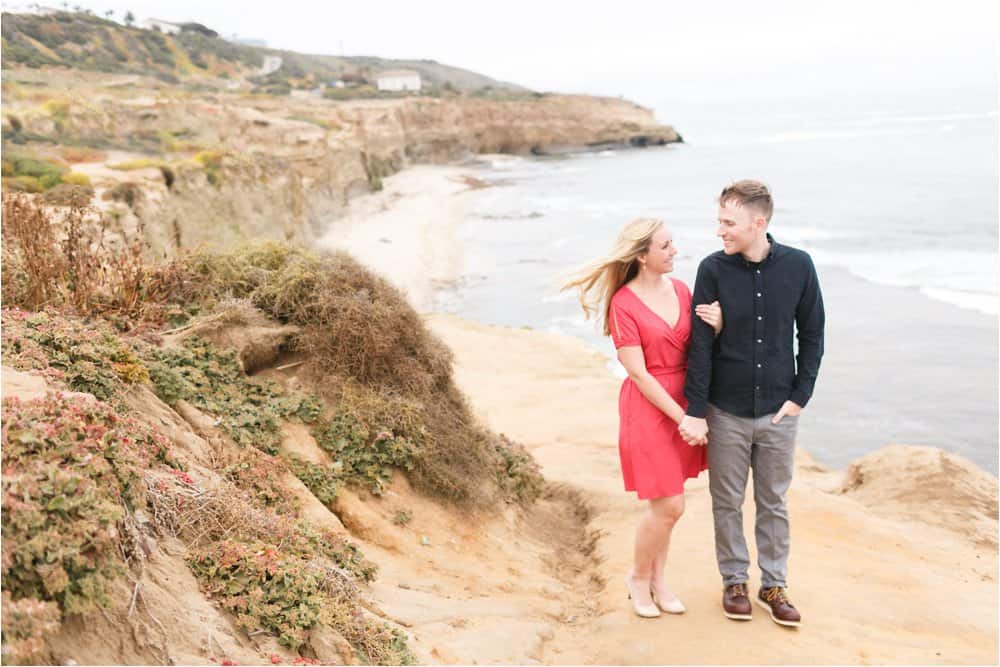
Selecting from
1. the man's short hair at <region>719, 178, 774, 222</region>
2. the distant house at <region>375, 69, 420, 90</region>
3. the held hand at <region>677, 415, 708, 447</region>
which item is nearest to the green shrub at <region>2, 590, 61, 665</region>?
the held hand at <region>677, 415, 708, 447</region>

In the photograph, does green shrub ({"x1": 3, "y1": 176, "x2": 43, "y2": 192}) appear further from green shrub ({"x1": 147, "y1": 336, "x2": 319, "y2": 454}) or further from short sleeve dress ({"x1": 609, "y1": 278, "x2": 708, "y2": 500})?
short sleeve dress ({"x1": 609, "y1": 278, "x2": 708, "y2": 500})

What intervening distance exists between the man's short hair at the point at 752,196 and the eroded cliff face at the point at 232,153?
182 inches

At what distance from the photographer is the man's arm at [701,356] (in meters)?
4.26

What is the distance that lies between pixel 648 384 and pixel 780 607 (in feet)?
5.17

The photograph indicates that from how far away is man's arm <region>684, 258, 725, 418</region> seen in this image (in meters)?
4.26

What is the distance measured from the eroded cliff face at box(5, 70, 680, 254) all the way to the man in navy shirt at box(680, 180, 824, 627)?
4559 millimetres

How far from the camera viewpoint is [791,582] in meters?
5.23

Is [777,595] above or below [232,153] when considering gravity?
below

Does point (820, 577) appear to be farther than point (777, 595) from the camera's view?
Yes

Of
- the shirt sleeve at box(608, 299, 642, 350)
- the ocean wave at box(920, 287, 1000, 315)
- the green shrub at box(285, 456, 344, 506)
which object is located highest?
the shirt sleeve at box(608, 299, 642, 350)

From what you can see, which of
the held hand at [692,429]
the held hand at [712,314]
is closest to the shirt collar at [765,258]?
the held hand at [712,314]

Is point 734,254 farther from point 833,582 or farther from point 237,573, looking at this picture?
point 237,573

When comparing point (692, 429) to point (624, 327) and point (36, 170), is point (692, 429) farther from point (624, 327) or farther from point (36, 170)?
point (36, 170)

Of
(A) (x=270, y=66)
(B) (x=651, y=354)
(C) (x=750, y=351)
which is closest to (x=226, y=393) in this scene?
(B) (x=651, y=354)
